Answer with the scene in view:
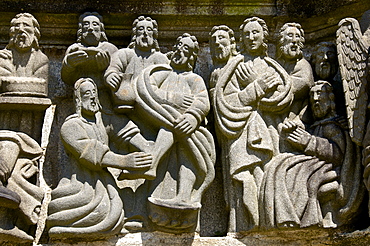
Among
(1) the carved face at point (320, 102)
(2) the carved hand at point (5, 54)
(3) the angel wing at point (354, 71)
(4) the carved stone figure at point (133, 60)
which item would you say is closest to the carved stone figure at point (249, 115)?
(1) the carved face at point (320, 102)

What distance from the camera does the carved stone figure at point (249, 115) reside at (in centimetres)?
752

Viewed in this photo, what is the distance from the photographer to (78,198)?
7.21 metres

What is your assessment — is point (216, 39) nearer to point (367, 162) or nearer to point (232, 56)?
point (232, 56)

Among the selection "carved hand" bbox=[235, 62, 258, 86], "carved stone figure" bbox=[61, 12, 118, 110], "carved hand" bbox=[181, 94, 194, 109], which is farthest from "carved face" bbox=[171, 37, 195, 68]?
"carved stone figure" bbox=[61, 12, 118, 110]

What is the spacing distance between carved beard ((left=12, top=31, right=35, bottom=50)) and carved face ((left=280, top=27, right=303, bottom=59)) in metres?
→ 2.22

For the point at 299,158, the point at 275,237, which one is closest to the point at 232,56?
the point at 299,158

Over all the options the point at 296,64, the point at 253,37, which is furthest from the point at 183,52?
the point at 296,64

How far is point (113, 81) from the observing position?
7648mm

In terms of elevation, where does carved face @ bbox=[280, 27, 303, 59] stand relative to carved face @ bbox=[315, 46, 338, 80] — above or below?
above

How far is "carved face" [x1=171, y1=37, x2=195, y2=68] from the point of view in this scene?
7797 millimetres

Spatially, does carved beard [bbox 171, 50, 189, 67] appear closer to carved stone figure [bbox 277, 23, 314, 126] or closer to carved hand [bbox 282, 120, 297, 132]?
carved stone figure [bbox 277, 23, 314, 126]

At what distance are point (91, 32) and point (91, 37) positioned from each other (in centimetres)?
4

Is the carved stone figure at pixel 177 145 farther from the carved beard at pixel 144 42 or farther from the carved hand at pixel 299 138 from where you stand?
the carved hand at pixel 299 138

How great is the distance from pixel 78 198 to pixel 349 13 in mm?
3036
